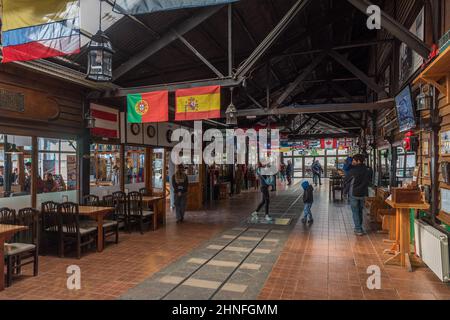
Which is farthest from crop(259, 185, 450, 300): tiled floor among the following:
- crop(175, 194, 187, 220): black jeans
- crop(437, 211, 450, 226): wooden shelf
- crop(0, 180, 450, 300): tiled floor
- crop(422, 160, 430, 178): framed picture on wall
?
crop(175, 194, 187, 220): black jeans

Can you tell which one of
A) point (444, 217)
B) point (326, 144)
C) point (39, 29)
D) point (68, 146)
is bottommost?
point (444, 217)

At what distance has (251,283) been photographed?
156 inches

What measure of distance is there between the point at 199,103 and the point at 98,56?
6.44 ft

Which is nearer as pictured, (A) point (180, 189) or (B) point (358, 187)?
(B) point (358, 187)

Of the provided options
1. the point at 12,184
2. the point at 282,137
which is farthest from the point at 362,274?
the point at 282,137

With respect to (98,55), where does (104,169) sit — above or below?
below

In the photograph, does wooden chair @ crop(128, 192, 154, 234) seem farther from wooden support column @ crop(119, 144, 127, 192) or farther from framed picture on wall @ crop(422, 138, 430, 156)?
framed picture on wall @ crop(422, 138, 430, 156)

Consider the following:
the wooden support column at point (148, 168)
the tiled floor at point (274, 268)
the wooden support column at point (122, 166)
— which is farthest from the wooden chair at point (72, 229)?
the wooden support column at point (148, 168)

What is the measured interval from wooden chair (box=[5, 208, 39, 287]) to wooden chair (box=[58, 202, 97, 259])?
0.48m

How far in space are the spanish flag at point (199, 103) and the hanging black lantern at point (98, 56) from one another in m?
1.65

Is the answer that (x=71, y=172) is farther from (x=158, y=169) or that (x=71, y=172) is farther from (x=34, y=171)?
(x=158, y=169)

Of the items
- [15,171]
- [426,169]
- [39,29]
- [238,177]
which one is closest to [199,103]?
[39,29]

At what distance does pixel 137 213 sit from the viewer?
7055mm

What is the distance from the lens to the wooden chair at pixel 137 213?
22.7 ft
